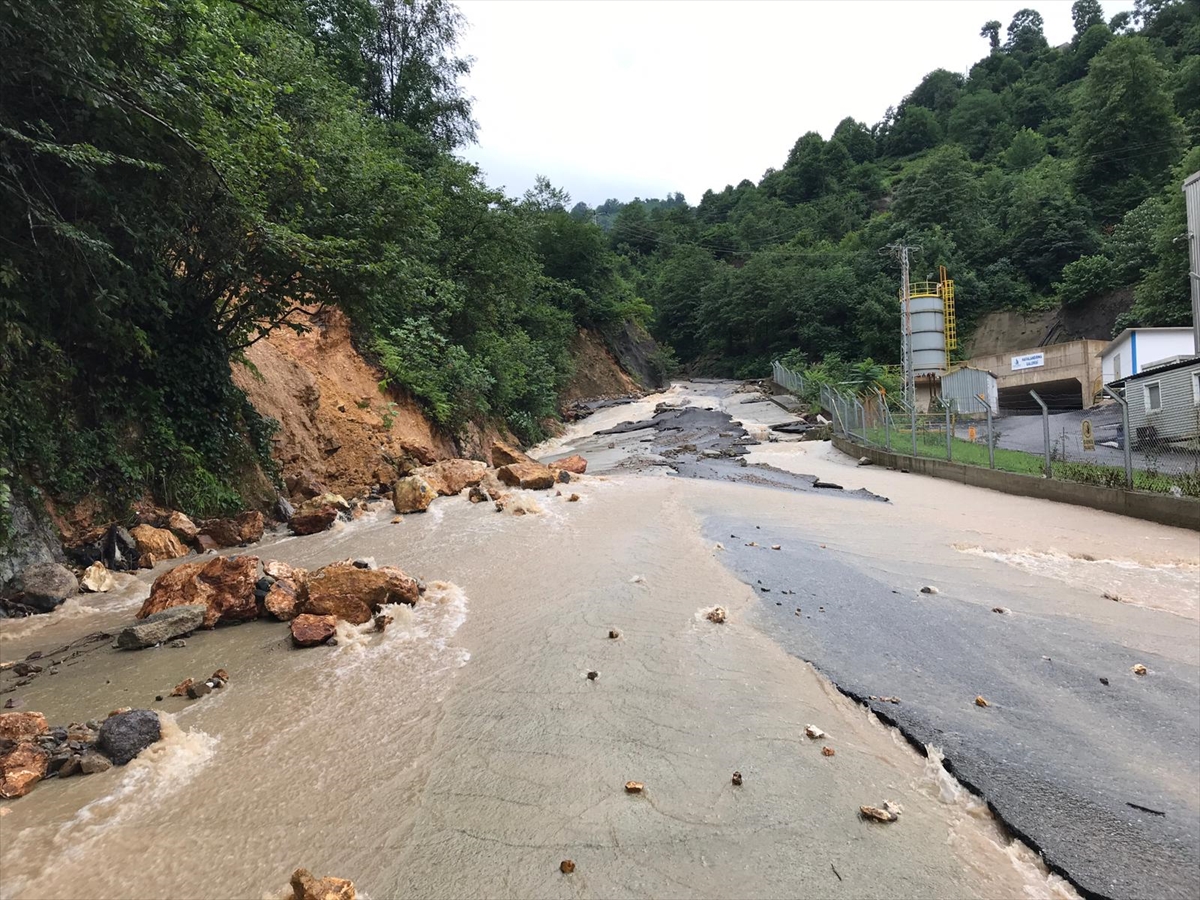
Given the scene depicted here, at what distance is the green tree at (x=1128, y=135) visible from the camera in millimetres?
47812

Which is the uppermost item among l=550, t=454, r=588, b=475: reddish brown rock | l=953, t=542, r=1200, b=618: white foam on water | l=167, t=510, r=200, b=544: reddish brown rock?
l=550, t=454, r=588, b=475: reddish brown rock

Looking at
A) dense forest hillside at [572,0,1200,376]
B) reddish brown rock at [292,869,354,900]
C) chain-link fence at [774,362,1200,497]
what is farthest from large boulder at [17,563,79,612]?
dense forest hillside at [572,0,1200,376]

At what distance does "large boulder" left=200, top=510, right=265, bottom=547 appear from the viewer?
25.3ft

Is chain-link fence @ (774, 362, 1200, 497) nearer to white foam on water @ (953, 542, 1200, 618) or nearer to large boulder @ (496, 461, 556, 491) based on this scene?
white foam on water @ (953, 542, 1200, 618)

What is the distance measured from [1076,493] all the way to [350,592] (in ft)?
40.8

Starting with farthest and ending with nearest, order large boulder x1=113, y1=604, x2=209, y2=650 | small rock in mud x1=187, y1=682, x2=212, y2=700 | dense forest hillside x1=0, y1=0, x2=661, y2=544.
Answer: dense forest hillside x1=0, y1=0, x2=661, y2=544
large boulder x1=113, y1=604, x2=209, y2=650
small rock in mud x1=187, y1=682, x2=212, y2=700

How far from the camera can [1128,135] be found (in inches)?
1907

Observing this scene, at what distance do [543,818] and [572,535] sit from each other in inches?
221

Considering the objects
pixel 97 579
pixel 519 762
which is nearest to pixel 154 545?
pixel 97 579

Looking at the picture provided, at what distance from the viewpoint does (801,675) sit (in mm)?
4223

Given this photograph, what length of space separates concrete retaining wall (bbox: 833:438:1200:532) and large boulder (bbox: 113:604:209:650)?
498 inches

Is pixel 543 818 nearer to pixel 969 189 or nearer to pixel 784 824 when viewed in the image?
pixel 784 824

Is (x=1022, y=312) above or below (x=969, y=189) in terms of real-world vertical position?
below

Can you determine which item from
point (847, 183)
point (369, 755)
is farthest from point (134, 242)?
point (847, 183)
